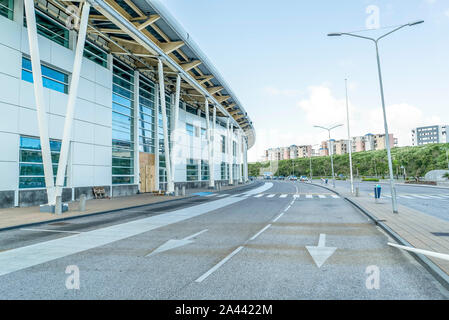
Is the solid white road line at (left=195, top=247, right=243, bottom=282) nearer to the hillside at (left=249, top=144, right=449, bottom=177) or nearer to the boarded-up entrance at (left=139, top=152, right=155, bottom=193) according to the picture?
the boarded-up entrance at (left=139, top=152, right=155, bottom=193)

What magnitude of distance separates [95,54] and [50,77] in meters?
4.99

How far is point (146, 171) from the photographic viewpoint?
2933 cm

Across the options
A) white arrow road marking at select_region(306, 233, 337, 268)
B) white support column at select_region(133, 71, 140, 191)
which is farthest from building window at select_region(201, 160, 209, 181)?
white arrow road marking at select_region(306, 233, 337, 268)

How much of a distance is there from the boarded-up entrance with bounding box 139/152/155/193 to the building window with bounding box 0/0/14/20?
14.9 m

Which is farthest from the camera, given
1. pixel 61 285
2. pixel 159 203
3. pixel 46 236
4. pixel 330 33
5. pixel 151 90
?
pixel 151 90

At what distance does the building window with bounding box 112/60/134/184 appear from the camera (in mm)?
24609

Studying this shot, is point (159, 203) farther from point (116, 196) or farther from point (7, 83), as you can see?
point (7, 83)

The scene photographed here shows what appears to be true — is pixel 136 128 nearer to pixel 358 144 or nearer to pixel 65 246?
pixel 65 246

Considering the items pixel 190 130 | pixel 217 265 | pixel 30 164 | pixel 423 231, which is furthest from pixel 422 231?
pixel 190 130

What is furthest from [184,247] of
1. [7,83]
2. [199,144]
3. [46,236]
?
[199,144]

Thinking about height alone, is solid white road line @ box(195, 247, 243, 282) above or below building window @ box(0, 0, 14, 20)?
below

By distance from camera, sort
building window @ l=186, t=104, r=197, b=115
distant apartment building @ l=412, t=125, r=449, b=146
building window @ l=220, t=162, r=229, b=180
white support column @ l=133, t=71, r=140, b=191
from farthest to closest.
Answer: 1. distant apartment building @ l=412, t=125, r=449, b=146
2. building window @ l=220, t=162, r=229, b=180
3. building window @ l=186, t=104, r=197, b=115
4. white support column @ l=133, t=71, r=140, b=191

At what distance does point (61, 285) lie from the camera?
A: 481 centimetres
